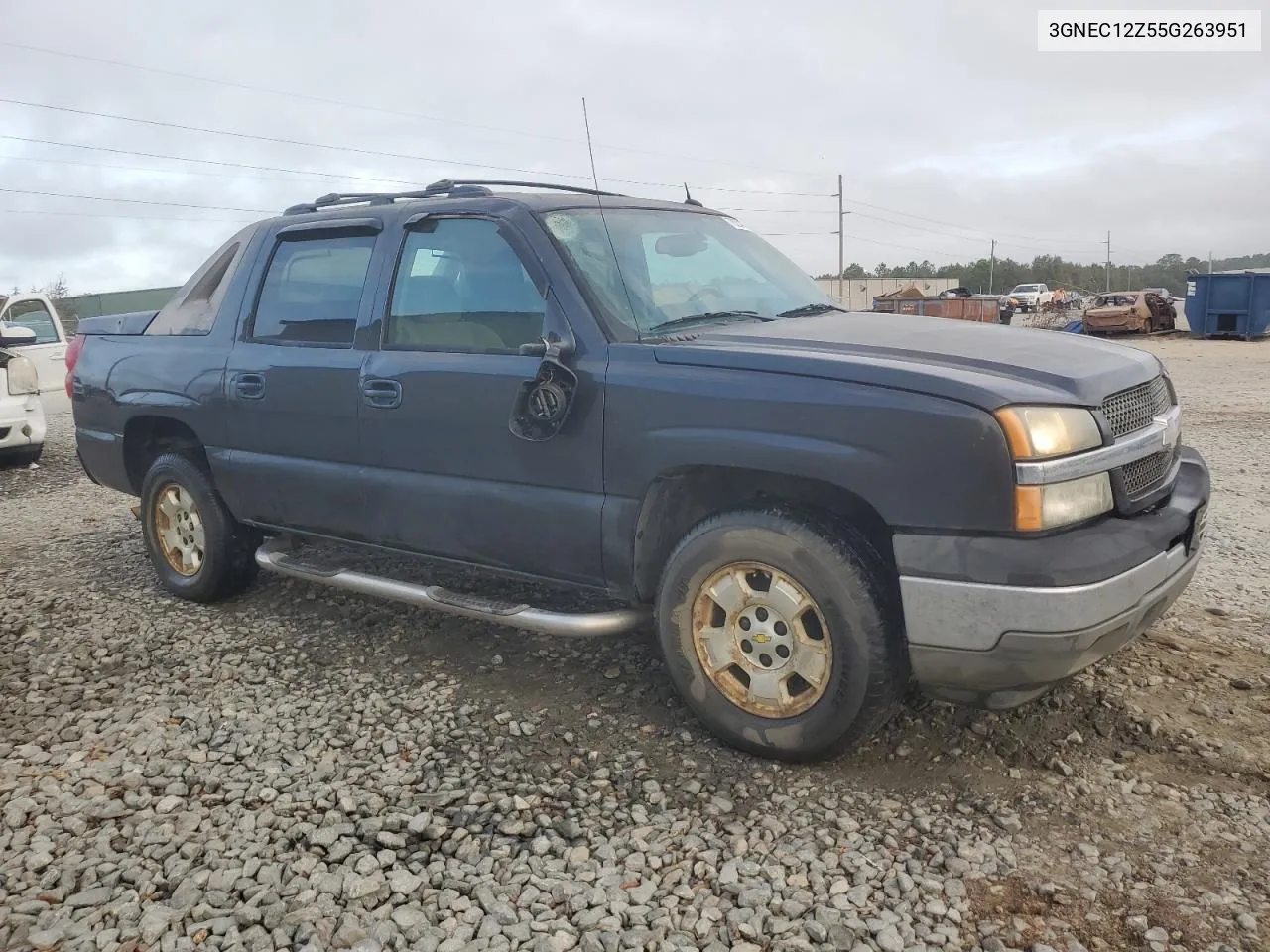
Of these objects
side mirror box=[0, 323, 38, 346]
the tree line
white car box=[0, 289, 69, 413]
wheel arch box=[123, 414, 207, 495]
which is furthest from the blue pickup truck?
the tree line

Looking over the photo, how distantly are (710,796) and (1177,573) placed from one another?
162 cm

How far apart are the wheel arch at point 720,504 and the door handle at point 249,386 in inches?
80.4

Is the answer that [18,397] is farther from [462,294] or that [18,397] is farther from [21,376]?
[462,294]

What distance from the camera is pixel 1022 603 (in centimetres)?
271

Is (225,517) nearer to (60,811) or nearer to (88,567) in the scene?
(88,567)

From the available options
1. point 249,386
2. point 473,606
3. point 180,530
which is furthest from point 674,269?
point 180,530

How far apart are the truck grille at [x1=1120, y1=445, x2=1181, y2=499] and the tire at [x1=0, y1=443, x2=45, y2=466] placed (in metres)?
9.95

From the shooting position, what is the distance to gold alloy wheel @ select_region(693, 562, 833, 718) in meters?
3.09


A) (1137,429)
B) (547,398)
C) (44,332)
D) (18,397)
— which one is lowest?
(18,397)

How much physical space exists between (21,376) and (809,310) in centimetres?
806

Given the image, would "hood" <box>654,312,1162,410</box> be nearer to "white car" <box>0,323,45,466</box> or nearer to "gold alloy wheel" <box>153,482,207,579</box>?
"gold alloy wheel" <box>153,482,207,579</box>

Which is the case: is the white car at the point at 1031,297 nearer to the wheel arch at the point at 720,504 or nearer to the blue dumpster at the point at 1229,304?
the blue dumpster at the point at 1229,304

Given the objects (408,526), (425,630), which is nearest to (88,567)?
(425,630)

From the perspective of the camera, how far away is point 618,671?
4.06 metres
